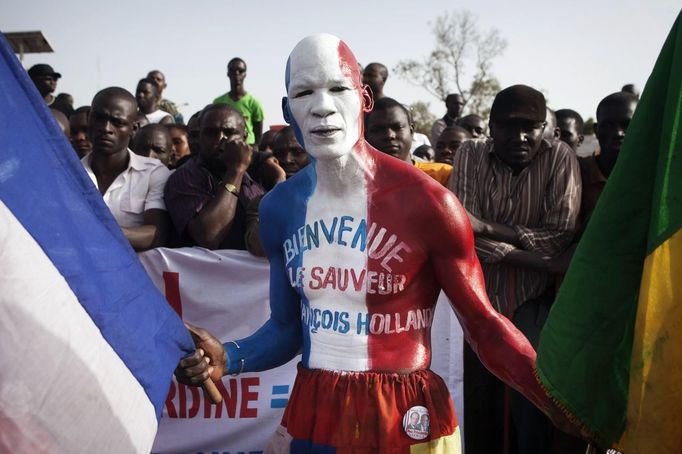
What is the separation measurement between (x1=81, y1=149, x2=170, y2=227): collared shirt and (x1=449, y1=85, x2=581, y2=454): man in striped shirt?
1.80 m

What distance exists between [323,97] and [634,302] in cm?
119

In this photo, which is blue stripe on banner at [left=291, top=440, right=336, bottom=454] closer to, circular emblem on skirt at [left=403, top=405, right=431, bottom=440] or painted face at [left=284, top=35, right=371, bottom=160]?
circular emblem on skirt at [left=403, top=405, right=431, bottom=440]

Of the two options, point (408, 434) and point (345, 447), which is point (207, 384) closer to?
point (345, 447)

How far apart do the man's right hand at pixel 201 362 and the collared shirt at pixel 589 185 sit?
233cm

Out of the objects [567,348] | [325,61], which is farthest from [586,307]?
[325,61]

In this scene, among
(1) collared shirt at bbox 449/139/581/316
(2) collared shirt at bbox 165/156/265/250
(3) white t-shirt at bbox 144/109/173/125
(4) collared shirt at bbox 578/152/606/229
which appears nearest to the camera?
(1) collared shirt at bbox 449/139/581/316

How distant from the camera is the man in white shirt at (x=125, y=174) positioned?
4.43 metres

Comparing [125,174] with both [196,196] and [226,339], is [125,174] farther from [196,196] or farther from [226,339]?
[226,339]

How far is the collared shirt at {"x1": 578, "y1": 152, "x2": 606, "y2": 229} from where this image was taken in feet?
13.5

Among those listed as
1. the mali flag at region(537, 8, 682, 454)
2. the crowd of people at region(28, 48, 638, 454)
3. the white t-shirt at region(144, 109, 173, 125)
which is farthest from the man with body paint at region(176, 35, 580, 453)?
the white t-shirt at region(144, 109, 173, 125)

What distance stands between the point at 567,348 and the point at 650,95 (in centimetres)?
69

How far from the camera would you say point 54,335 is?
2082 millimetres

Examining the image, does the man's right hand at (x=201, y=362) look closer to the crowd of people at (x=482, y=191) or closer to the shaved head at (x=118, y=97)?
the crowd of people at (x=482, y=191)

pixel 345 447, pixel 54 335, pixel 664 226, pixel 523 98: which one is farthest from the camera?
pixel 523 98
